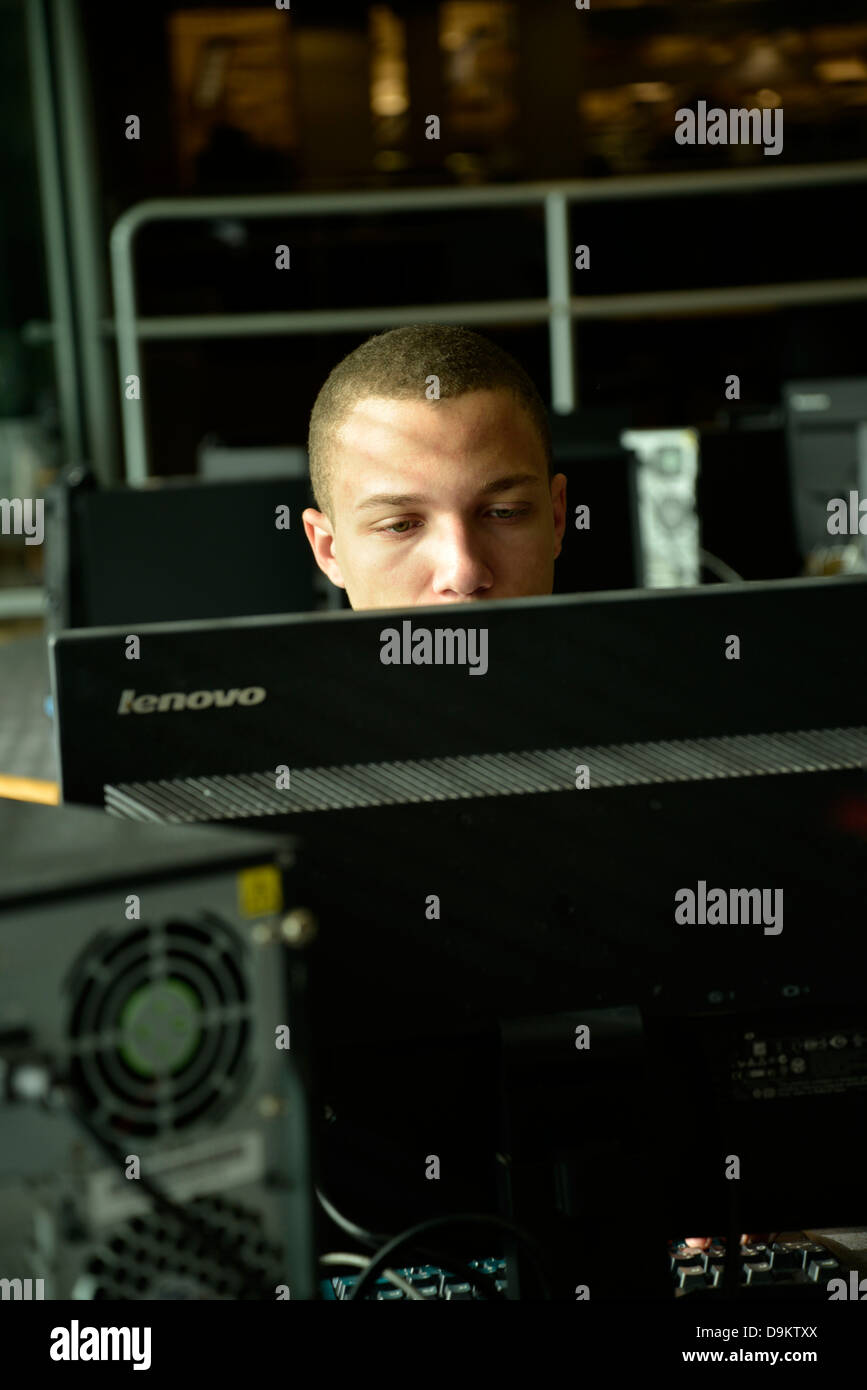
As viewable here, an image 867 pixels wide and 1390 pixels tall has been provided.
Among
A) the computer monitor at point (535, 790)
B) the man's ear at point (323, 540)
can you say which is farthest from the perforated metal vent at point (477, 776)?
the man's ear at point (323, 540)

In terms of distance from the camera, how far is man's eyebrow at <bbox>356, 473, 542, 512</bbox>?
1.14 meters

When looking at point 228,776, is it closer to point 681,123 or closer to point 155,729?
point 155,729

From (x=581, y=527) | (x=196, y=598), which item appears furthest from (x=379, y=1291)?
Result: (x=196, y=598)

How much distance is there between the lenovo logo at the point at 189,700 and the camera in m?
0.73

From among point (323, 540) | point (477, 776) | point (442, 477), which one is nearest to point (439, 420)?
point (442, 477)

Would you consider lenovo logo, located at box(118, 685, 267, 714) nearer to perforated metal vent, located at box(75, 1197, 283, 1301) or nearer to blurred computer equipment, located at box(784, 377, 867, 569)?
perforated metal vent, located at box(75, 1197, 283, 1301)

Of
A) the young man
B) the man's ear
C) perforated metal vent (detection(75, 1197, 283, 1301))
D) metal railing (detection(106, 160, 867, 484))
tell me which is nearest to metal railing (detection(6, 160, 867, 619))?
metal railing (detection(106, 160, 867, 484))

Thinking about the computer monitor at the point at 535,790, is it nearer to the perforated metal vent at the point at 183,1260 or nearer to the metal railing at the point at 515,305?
the perforated metal vent at the point at 183,1260

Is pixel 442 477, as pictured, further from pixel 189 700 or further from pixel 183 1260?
pixel 183 1260

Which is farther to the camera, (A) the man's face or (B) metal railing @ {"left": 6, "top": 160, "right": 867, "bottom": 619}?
(B) metal railing @ {"left": 6, "top": 160, "right": 867, "bottom": 619}

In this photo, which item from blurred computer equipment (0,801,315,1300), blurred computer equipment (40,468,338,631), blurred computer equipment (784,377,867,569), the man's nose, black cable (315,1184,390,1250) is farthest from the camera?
blurred computer equipment (784,377,867,569)

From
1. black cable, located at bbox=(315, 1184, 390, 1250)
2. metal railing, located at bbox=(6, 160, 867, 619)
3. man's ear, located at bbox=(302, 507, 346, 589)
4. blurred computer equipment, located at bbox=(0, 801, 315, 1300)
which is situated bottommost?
black cable, located at bbox=(315, 1184, 390, 1250)

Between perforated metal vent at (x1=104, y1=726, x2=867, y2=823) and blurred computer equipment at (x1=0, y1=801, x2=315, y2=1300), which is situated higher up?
perforated metal vent at (x1=104, y1=726, x2=867, y2=823)

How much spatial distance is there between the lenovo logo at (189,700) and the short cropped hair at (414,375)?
0.50m
